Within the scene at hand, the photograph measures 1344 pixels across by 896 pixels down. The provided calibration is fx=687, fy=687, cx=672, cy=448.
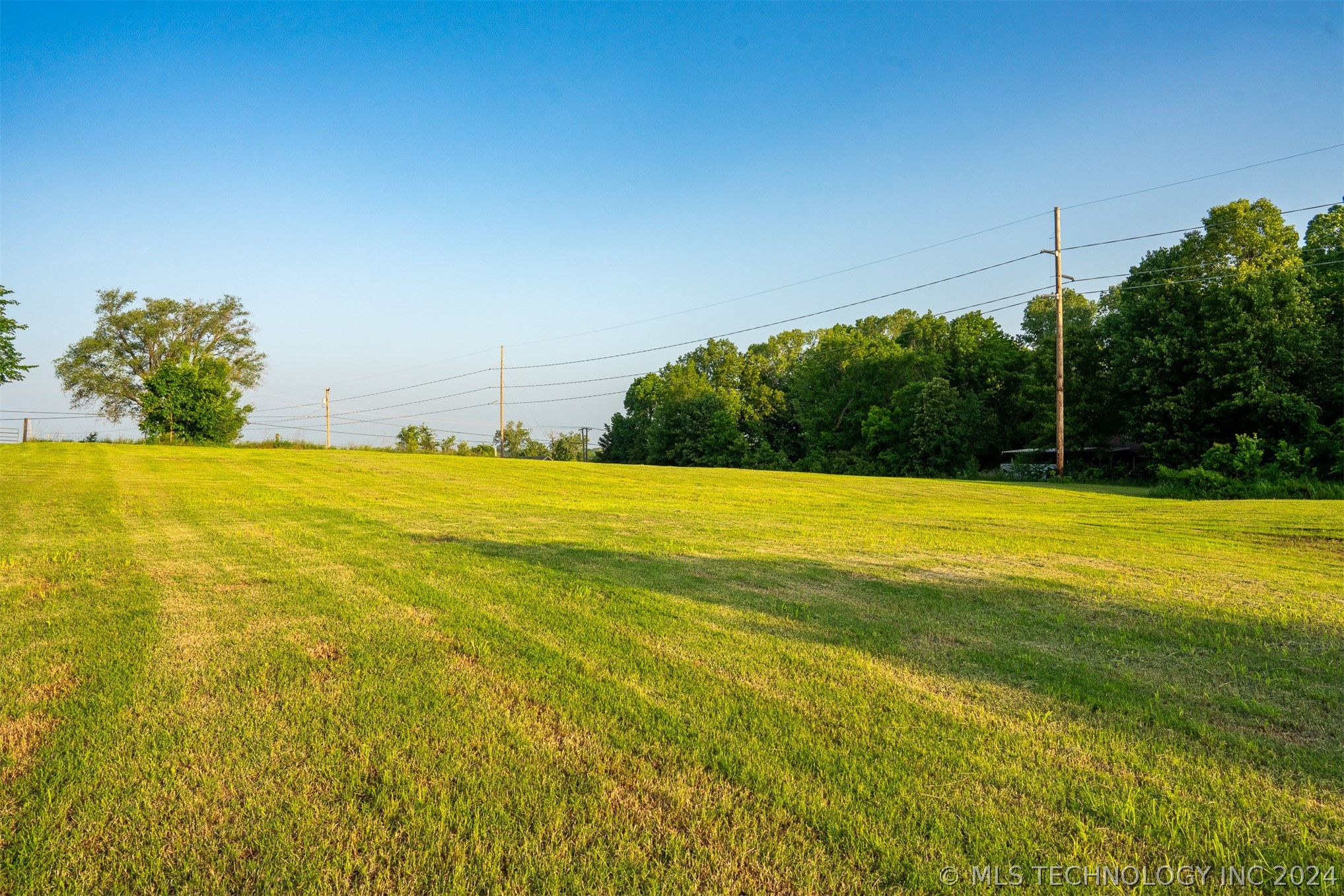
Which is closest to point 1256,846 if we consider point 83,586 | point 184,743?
point 184,743

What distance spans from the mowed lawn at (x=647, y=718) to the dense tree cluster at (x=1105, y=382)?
23430 mm

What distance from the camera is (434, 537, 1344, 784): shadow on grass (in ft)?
10.4

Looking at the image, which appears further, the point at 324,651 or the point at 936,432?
the point at 936,432

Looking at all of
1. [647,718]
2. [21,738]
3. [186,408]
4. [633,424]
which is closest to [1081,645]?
[647,718]

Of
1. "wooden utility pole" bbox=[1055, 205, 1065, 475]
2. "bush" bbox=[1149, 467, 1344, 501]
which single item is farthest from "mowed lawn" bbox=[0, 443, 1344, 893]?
"wooden utility pole" bbox=[1055, 205, 1065, 475]

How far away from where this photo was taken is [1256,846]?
222 cm

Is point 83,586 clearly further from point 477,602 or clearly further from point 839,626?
point 839,626

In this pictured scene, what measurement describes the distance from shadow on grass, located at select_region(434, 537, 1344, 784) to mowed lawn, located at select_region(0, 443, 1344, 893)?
0.03 meters

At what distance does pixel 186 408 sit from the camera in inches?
1453

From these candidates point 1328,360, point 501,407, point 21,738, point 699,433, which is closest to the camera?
point 21,738

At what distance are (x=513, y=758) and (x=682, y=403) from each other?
201 feet

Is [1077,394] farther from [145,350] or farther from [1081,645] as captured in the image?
[145,350]

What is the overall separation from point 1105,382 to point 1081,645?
120 ft

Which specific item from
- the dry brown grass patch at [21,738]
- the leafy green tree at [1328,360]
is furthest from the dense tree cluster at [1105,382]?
the dry brown grass patch at [21,738]
